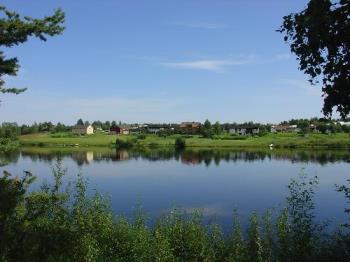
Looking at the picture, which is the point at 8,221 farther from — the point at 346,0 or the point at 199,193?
the point at 199,193

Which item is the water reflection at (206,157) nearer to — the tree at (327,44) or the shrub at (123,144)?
the shrub at (123,144)

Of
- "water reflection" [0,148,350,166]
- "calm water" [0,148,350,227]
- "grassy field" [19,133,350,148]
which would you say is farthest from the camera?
"grassy field" [19,133,350,148]

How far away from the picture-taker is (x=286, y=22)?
43.7 feet

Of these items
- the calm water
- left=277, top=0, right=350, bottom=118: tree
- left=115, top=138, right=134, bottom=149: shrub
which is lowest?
the calm water

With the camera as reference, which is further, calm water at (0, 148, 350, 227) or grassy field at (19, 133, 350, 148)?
grassy field at (19, 133, 350, 148)

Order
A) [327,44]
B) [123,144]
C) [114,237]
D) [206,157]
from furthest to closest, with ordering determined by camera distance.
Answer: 1. [123,144]
2. [206,157]
3. [114,237]
4. [327,44]

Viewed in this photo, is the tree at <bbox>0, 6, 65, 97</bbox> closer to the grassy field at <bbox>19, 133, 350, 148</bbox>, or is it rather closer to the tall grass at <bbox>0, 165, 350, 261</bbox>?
the tall grass at <bbox>0, 165, 350, 261</bbox>

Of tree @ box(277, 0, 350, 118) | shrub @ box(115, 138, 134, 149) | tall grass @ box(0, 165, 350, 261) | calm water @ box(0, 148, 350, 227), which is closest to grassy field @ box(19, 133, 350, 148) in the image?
shrub @ box(115, 138, 134, 149)

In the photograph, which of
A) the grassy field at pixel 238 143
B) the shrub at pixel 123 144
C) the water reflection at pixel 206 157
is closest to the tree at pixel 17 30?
the water reflection at pixel 206 157

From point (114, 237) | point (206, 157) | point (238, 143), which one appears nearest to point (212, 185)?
point (114, 237)

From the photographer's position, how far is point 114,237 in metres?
21.7

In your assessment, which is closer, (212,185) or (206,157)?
(212,185)

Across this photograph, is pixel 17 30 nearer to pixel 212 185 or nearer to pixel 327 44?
pixel 327 44

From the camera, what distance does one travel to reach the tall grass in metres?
15.8
